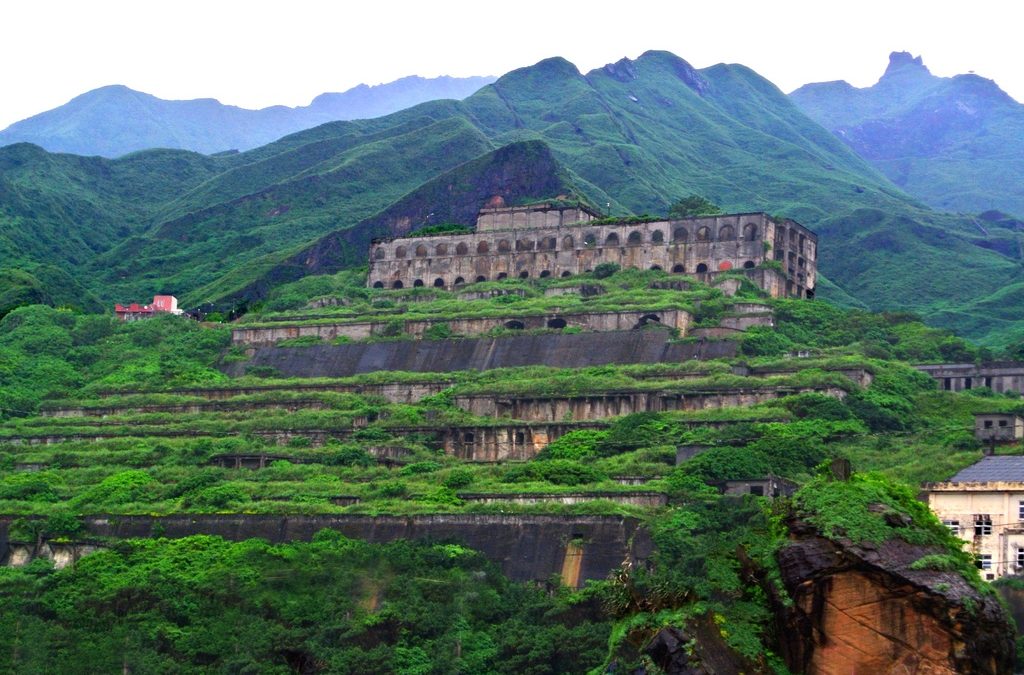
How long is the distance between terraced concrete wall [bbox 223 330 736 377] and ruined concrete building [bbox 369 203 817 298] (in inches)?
525

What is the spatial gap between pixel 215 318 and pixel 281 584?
42.0 meters

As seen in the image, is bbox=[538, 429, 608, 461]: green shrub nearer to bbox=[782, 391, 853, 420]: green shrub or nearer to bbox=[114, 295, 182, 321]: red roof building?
bbox=[782, 391, 853, 420]: green shrub

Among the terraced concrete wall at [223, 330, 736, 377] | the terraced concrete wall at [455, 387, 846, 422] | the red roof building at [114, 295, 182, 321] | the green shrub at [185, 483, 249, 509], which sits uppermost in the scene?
the red roof building at [114, 295, 182, 321]

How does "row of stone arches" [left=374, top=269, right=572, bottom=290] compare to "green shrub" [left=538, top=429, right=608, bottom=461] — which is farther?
"row of stone arches" [left=374, top=269, right=572, bottom=290]

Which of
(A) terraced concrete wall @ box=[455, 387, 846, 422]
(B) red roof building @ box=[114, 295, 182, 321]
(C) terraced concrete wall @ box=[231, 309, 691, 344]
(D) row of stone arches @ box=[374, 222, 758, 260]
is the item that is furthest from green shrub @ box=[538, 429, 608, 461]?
(B) red roof building @ box=[114, 295, 182, 321]

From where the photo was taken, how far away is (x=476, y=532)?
55.2m

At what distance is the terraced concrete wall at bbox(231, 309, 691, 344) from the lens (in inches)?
3083

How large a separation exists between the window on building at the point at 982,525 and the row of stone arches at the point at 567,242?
42.5 metres

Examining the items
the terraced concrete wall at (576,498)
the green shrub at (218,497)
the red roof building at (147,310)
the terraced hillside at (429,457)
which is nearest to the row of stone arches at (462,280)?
the terraced hillside at (429,457)

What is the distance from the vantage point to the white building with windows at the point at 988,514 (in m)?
47.2

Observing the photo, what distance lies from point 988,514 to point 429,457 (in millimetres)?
22425

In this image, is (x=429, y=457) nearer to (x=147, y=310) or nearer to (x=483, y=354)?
(x=483, y=354)

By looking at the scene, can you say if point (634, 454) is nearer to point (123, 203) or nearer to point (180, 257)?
point (180, 257)

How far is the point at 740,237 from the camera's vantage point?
296 feet
